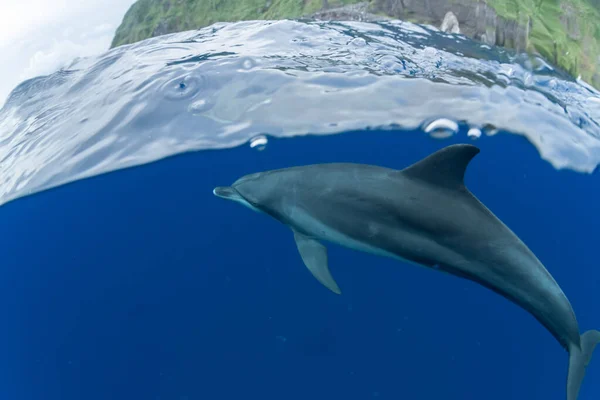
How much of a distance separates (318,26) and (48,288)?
333 inches

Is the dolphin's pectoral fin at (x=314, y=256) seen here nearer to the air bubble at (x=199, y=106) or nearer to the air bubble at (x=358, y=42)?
the air bubble at (x=199, y=106)

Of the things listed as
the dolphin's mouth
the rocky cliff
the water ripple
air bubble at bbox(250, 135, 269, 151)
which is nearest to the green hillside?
the rocky cliff

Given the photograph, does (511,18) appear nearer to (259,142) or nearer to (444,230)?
(259,142)

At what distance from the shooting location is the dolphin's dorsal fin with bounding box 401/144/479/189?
12.6 feet

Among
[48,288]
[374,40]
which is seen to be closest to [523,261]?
[374,40]

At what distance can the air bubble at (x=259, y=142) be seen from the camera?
27.0 feet

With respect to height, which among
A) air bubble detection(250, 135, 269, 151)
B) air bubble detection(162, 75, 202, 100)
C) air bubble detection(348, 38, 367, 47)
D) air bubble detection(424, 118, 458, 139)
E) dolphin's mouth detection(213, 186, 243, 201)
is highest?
air bubble detection(162, 75, 202, 100)

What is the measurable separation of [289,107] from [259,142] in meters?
0.86

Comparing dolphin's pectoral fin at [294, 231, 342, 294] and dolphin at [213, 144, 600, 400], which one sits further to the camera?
dolphin's pectoral fin at [294, 231, 342, 294]

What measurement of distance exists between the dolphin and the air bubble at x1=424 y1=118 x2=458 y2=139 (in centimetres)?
402

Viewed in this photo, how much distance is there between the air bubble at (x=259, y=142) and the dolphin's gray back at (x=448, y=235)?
3.94 metres

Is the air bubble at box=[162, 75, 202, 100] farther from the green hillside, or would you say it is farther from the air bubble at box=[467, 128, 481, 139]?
the green hillside

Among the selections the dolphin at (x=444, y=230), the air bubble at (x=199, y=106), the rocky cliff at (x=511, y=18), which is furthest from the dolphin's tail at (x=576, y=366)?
the rocky cliff at (x=511, y=18)

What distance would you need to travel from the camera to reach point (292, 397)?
22.0ft
